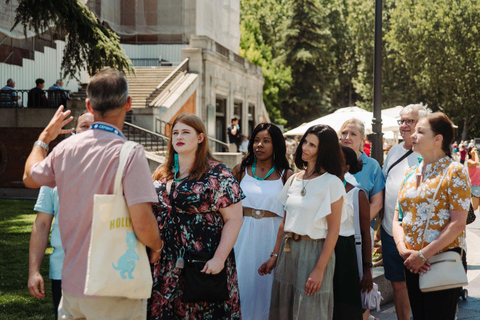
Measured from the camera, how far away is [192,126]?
4.02 m

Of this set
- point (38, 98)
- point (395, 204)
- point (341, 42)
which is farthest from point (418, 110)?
point (341, 42)

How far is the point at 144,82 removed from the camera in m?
26.6

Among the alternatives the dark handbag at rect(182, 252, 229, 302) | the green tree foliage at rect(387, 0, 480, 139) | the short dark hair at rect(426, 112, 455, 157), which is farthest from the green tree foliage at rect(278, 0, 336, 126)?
the dark handbag at rect(182, 252, 229, 302)

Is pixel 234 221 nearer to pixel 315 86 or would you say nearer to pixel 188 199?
pixel 188 199

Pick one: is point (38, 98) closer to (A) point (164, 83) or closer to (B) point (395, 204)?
(A) point (164, 83)

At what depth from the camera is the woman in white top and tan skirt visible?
4.11 meters

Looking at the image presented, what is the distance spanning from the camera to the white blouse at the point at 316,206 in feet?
13.6

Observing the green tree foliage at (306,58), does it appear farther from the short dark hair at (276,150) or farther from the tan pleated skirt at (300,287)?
the tan pleated skirt at (300,287)

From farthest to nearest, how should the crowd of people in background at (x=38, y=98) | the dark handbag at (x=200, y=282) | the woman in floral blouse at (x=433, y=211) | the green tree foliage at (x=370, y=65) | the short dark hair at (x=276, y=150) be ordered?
1. the green tree foliage at (x=370, y=65)
2. the crowd of people in background at (x=38, y=98)
3. the short dark hair at (x=276, y=150)
4. the woman in floral blouse at (x=433, y=211)
5. the dark handbag at (x=200, y=282)

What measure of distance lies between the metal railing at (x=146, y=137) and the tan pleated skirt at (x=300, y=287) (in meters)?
15.1

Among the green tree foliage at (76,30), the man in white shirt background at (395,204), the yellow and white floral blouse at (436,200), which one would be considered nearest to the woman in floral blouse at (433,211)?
the yellow and white floral blouse at (436,200)

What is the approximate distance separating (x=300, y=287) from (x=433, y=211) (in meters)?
1.14

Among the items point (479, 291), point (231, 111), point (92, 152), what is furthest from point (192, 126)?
point (231, 111)

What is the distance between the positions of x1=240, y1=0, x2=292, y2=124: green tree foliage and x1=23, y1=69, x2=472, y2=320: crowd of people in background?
43.3 meters
